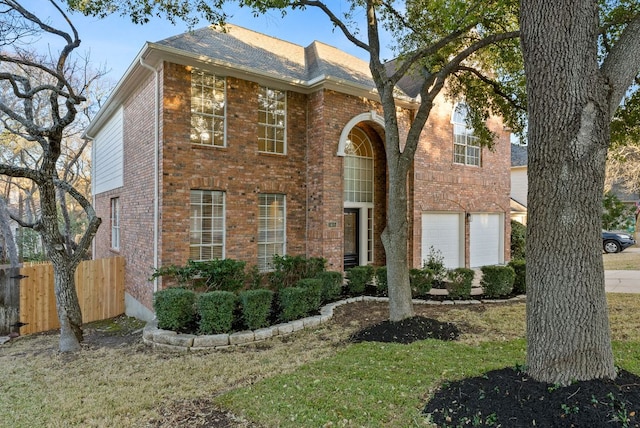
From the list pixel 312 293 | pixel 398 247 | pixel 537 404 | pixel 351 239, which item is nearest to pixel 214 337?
pixel 312 293

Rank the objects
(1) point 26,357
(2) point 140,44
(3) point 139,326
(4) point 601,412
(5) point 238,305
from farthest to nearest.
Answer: (3) point 139,326
(2) point 140,44
(5) point 238,305
(1) point 26,357
(4) point 601,412

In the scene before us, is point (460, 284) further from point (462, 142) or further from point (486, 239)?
point (486, 239)

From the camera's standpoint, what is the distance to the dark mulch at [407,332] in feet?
20.4

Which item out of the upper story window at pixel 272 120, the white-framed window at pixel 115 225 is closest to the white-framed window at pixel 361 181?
the upper story window at pixel 272 120

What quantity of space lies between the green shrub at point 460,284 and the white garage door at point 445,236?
143 inches

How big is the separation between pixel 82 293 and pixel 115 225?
3427 mm

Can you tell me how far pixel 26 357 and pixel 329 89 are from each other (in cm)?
901

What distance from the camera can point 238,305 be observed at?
24.5ft

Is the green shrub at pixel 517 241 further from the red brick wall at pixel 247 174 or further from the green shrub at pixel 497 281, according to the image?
the green shrub at pixel 497 281

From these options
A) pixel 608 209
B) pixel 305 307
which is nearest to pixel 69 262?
pixel 305 307

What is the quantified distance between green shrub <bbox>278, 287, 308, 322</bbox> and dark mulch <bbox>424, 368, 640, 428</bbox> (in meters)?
4.17

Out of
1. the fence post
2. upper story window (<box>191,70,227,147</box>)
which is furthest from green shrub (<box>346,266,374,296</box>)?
the fence post

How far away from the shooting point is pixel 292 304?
7.57 m

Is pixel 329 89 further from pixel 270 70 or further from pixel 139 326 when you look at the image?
pixel 139 326
